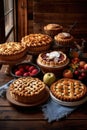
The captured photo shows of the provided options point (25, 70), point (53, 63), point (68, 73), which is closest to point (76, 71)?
point (68, 73)

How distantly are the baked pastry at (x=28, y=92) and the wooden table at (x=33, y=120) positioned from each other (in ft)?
0.21

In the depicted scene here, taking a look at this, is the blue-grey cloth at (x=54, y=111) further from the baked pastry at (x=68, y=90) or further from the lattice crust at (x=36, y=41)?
the lattice crust at (x=36, y=41)

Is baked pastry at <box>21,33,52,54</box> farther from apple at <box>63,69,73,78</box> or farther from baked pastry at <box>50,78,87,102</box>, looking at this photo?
baked pastry at <box>50,78,87,102</box>

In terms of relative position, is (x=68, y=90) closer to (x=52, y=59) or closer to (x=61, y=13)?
(x=52, y=59)

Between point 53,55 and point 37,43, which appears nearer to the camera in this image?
point 53,55

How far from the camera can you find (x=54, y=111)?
1.33 m

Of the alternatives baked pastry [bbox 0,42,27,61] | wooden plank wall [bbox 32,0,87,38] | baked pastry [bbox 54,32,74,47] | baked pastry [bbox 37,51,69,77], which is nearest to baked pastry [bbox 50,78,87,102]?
baked pastry [bbox 37,51,69,77]

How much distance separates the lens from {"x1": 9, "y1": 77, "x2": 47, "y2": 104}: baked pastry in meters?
1.33

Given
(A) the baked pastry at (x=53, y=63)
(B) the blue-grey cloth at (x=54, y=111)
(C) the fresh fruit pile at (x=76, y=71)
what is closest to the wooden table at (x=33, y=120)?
(B) the blue-grey cloth at (x=54, y=111)

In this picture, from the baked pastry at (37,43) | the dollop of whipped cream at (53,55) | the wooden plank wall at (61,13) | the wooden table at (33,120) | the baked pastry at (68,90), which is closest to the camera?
the wooden table at (33,120)

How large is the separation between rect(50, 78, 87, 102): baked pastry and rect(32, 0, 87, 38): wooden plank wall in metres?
1.93

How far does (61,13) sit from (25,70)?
184 centimetres

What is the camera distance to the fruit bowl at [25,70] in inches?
66.4

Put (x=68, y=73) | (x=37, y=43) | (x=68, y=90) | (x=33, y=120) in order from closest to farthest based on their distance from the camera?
1. (x=33, y=120)
2. (x=68, y=90)
3. (x=68, y=73)
4. (x=37, y=43)
